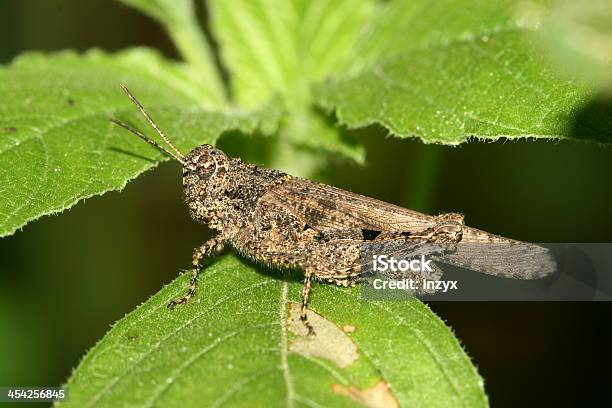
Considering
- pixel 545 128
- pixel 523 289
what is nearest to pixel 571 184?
pixel 523 289

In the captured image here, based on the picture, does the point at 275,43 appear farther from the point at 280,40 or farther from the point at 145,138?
the point at 145,138

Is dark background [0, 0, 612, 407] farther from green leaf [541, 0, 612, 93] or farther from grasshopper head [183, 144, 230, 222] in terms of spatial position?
green leaf [541, 0, 612, 93]

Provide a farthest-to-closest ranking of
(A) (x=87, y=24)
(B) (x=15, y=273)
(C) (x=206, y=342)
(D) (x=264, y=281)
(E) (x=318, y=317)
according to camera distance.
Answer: (A) (x=87, y=24) → (B) (x=15, y=273) → (D) (x=264, y=281) → (E) (x=318, y=317) → (C) (x=206, y=342)

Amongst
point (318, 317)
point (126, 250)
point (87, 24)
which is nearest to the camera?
point (318, 317)

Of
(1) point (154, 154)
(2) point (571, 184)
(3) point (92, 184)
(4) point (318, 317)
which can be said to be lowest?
(4) point (318, 317)

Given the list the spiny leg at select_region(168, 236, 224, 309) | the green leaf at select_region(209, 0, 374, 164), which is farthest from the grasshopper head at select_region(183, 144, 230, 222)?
the green leaf at select_region(209, 0, 374, 164)

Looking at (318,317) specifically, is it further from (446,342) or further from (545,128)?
(545,128)

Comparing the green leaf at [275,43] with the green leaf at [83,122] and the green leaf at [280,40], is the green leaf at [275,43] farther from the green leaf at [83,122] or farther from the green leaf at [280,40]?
the green leaf at [83,122]
